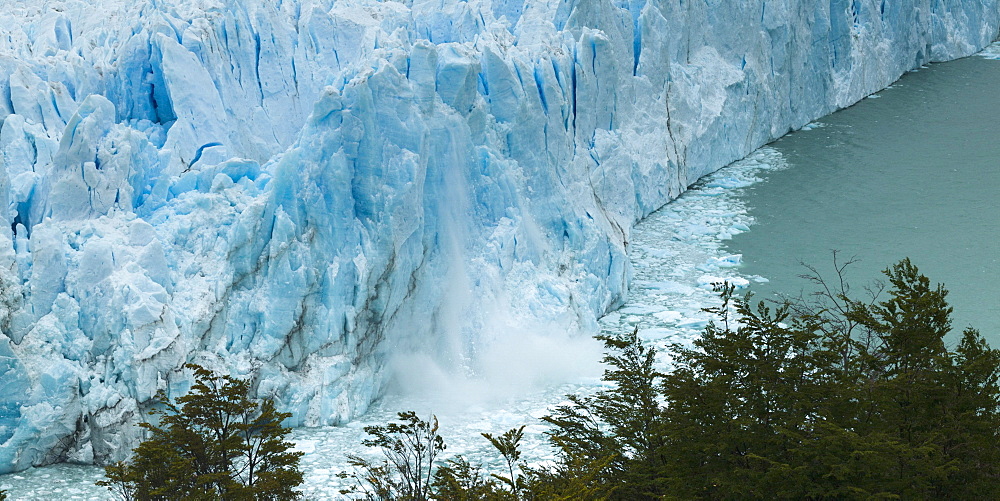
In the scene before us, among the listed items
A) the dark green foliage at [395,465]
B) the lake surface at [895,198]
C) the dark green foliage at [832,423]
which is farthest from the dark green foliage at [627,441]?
the lake surface at [895,198]

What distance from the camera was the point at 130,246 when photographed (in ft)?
35.1

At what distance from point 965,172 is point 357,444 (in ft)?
47.9

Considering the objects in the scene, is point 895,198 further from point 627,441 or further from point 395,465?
point 627,441

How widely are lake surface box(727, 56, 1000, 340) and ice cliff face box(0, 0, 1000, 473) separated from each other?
2.95 m

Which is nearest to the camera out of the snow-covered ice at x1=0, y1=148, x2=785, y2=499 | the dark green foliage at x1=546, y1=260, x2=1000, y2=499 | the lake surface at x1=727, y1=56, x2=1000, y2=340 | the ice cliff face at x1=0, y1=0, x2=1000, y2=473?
the dark green foliage at x1=546, y1=260, x2=1000, y2=499

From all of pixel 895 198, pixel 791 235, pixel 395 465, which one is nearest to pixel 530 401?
pixel 395 465

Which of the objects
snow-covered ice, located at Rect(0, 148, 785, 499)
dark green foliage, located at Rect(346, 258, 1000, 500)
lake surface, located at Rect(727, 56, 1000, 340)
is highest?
lake surface, located at Rect(727, 56, 1000, 340)

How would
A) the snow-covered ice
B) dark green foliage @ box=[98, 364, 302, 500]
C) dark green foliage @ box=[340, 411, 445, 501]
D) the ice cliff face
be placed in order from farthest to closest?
the ice cliff face, the snow-covered ice, dark green foliage @ box=[340, 411, 445, 501], dark green foliage @ box=[98, 364, 302, 500]

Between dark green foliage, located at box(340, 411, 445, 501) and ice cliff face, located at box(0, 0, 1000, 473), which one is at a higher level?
ice cliff face, located at box(0, 0, 1000, 473)

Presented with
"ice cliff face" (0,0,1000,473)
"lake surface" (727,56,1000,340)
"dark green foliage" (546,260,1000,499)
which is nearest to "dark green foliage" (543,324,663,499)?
"dark green foliage" (546,260,1000,499)

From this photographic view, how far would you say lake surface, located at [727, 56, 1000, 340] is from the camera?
15391mm

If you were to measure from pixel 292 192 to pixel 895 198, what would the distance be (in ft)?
39.8

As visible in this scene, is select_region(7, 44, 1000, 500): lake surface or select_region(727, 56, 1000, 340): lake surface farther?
select_region(727, 56, 1000, 340): lake surface

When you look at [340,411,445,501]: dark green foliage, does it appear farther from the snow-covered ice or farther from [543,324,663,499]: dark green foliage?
[543,324,663,499]: dark green foliage
